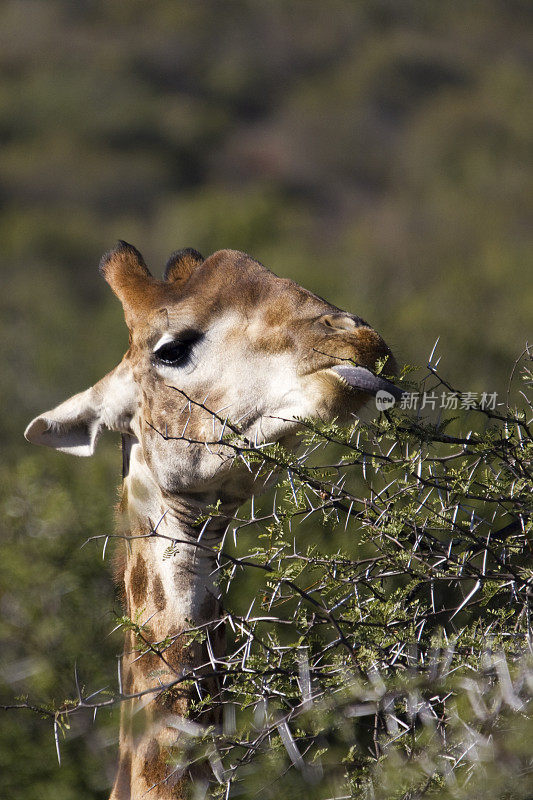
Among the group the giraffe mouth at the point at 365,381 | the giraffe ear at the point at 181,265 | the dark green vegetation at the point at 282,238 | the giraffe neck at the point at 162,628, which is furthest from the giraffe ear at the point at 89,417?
the giraffe mouth at the point at 365,381

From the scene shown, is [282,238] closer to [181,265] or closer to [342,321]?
[181,265]

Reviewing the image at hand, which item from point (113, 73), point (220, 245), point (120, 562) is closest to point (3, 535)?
point (120, 562)

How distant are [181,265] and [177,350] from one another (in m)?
0.52

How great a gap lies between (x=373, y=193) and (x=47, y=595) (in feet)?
139

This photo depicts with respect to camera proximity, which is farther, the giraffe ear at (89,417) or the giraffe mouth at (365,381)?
the giraffe ear at (89,417)

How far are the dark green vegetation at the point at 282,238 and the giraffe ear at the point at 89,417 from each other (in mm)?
700

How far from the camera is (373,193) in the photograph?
44875 millimetres

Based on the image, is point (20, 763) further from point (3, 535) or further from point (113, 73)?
point (113, 73)

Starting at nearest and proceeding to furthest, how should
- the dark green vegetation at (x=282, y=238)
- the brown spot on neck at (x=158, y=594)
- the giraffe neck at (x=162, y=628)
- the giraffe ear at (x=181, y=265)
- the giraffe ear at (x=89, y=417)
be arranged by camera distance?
the dark green vegetation at (x=282, y=238), the giraffe neck at (x=162, y=628), the brown spot on neck at (x=158, y=594), the giraffe ear at (x=89, y=417), the giraffe ear at (x=181, y=265)

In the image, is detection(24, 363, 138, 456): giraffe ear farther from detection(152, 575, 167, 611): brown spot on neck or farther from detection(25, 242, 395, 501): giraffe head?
detection(152, 575, 167, 611): brown spot on neck

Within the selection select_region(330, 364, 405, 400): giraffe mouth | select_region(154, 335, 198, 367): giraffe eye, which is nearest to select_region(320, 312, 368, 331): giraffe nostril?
select_region(330, 364, 405, 400): giraffe mouth

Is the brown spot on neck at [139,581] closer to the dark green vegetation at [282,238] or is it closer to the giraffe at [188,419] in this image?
the giraffe at [188,419]

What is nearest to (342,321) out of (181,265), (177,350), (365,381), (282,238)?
(365,381)

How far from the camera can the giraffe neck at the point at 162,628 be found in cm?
264
